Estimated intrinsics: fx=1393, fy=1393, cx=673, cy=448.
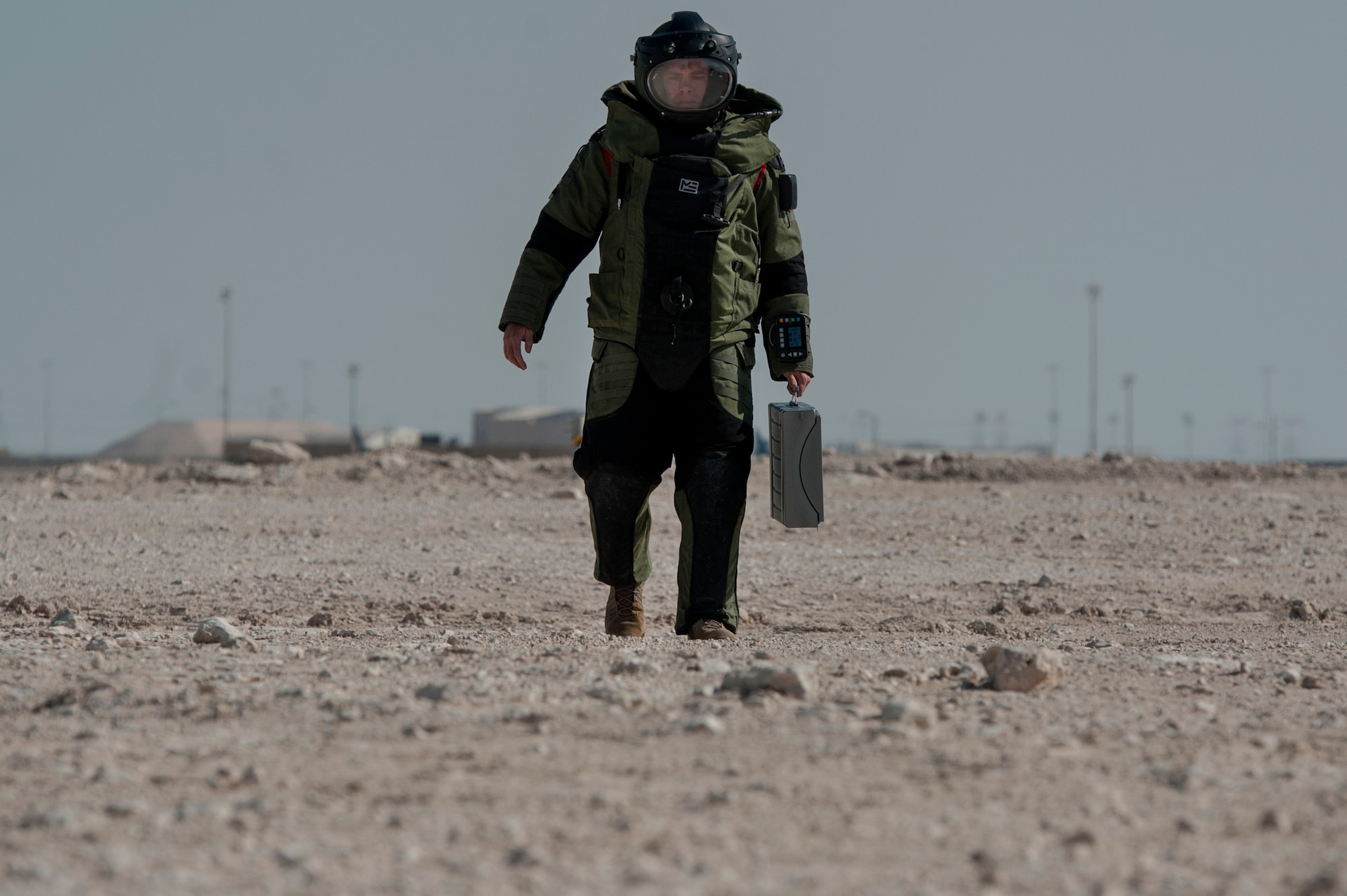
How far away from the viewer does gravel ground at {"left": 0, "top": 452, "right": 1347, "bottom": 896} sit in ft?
6.27

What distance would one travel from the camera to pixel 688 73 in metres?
4.62

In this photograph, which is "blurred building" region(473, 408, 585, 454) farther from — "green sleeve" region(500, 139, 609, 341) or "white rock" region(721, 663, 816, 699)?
"white rock" region(721, 663, 816, 699)

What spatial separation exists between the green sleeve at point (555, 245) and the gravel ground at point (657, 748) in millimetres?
1125

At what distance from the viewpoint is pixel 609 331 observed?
15.2ft

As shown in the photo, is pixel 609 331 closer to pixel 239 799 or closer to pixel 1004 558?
pixel 239 799

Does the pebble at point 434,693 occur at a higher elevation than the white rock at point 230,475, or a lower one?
lower

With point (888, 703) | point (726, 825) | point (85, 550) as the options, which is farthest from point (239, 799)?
point (85, 550)

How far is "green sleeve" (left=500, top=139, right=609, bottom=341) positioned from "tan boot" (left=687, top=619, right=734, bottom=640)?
1162 millimetres

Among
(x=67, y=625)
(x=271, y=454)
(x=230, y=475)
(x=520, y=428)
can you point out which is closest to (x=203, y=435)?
(x=520, y=428)

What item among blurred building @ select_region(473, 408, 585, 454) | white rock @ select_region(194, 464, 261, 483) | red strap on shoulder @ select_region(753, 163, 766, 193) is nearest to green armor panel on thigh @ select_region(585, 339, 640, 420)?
red strap on shoulder @ select_region(753, 163, 766, 193)

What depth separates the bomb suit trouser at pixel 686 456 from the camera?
15.1 feet

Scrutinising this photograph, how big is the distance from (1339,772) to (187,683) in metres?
2.37

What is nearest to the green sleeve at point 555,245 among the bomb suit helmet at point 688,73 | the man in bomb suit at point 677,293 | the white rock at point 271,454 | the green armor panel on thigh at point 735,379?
the man in bomb suit at point 677,293

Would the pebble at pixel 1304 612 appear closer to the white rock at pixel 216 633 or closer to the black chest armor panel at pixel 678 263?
the black chest armor panel at pixel 678 263
